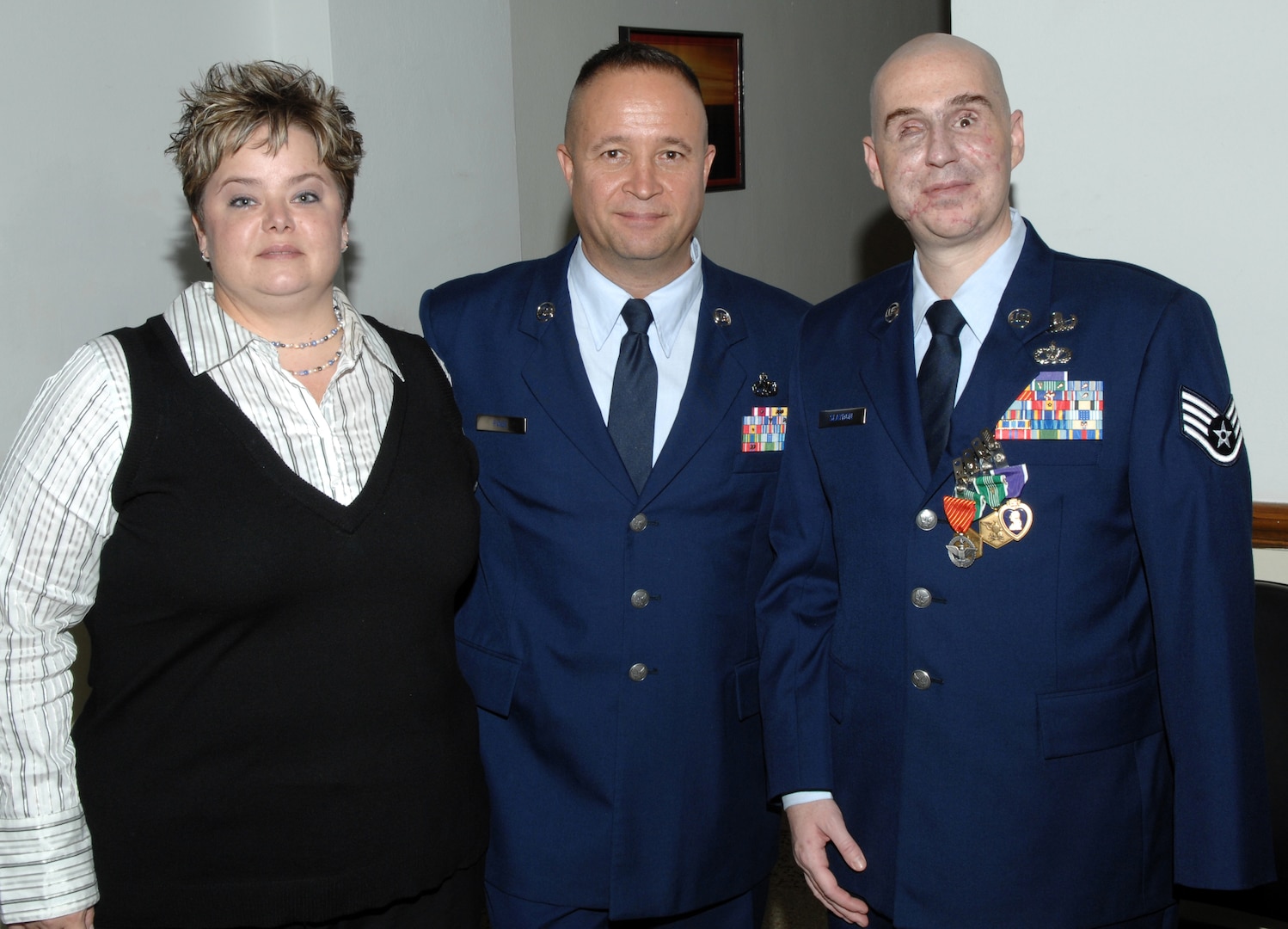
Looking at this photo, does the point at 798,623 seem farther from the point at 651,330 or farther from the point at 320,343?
the point at 320,343

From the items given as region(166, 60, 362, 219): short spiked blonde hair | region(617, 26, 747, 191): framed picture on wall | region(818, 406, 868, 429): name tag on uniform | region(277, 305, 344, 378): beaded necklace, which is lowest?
region(818, 406, 868, 429): name tag on uniform

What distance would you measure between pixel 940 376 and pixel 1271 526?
3.16 ft

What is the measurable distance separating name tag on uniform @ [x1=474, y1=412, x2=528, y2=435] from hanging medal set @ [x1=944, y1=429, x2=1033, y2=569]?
2.50ft

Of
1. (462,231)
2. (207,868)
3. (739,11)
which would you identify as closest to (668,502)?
(207,868)

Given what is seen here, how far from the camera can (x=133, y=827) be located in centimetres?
171

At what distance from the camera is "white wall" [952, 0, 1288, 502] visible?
2283mm

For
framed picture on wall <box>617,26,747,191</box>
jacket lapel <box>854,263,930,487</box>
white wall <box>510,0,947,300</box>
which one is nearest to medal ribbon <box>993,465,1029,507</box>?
jacket lapel <box>854,263,930,487</box>

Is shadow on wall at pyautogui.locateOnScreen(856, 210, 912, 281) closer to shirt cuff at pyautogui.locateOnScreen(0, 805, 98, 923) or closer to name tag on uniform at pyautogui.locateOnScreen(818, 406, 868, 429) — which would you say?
name tag on uniform at pyautogui.locateOnScreen(818, 406, 868, 429)

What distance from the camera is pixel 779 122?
5.41 meters

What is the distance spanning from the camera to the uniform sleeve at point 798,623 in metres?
1.93

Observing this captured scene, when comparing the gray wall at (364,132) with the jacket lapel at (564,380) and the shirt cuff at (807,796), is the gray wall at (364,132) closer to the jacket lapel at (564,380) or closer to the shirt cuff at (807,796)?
the jacket lapel at (564,380)

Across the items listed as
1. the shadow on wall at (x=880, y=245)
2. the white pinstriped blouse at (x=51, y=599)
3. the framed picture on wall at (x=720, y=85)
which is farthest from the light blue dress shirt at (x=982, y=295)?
the shadow on wall at (x=880, y=245)

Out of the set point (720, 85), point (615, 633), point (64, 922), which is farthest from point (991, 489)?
point (720, 85)

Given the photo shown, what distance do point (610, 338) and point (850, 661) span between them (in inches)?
28.8
